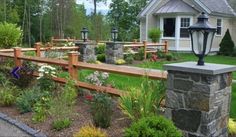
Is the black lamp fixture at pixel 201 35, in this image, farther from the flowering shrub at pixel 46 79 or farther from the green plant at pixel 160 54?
the green plant at pixel 160 54

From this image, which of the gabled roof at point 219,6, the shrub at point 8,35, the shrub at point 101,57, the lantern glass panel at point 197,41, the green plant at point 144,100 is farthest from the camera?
the gabled roof at point 219,6

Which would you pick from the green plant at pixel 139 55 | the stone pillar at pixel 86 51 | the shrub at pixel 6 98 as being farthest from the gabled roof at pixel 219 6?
the shrub at pixel 6 98

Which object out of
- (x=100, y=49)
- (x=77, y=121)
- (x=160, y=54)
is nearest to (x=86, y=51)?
(x=100, y=49)

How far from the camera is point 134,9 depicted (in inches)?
1426

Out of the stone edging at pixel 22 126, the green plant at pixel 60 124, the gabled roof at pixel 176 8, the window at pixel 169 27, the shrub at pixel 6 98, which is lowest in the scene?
the stone edging at pixel 22 126

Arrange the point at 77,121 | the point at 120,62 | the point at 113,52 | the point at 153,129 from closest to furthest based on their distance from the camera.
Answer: the point at 153,129 < the point at 77,121 < the point at 120,62 < the point at 113,52

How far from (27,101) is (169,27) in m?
16.6

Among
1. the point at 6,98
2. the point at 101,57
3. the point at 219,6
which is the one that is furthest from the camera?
the point at 219,6

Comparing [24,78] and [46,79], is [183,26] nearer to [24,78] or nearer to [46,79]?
[24,78]

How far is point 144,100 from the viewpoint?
16.9 feet

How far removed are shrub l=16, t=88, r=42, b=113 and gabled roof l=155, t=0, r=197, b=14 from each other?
51.3 feet

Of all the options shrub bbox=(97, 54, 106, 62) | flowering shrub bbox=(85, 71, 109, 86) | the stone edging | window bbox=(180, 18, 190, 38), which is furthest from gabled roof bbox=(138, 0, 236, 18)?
the stone edging

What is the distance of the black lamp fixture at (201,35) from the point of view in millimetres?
4559

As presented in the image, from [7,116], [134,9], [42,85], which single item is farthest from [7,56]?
[134,9]
